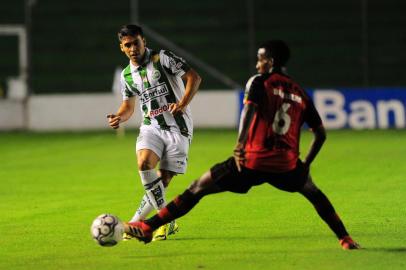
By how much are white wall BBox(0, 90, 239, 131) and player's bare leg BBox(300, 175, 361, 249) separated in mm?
20698

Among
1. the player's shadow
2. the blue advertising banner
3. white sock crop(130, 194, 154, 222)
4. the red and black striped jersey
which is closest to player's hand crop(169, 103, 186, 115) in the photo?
white sock crop(130, 194, 154, 222)

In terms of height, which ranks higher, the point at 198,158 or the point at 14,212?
the point at 14,212

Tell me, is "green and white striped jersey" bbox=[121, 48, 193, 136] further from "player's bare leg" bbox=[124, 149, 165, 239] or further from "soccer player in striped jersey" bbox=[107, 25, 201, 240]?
"player's bare leg" bbox=[124, 149, 165, 239]

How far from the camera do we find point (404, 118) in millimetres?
27312

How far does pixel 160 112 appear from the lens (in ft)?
33.2

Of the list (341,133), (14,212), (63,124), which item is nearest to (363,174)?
(14,212)

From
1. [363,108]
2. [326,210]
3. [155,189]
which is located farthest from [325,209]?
[363,108]

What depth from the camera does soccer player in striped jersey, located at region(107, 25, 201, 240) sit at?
32.7 ft

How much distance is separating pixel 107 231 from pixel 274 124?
1709mm

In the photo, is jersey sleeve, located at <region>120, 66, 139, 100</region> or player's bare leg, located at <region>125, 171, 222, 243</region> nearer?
player's bare leg, located at <region>125, 171, 222, 243</region>

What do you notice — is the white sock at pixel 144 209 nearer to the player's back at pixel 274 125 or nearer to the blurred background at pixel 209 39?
the player's back at pixel 274 125

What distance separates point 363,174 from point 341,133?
1031cm

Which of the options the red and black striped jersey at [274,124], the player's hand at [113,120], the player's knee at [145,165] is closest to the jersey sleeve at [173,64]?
the player's hand at [113,120]

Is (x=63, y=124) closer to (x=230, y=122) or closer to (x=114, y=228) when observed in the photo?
(x=230, y=122)
